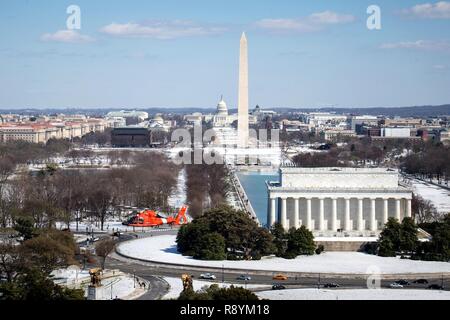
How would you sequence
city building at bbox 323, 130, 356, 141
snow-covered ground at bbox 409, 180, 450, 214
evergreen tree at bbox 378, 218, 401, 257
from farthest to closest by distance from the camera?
city building at bbox 323, 130, 356, 141
snow-covered ground at bbox 409, 180, 450, 214
evergreen tree at bbox 378, 218, 401, 257

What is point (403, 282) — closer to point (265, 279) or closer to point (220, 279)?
point (265, 279)

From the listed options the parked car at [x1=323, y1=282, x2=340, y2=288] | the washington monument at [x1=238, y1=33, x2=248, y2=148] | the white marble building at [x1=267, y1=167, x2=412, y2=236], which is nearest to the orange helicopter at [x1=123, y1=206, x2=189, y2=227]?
the white marble building at [x1=267, y1=167, x2=412, y2=236]

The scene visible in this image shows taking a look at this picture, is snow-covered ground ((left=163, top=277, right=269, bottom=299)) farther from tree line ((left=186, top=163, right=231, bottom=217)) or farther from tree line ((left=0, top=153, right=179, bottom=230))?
tree line ((left=186, top=163, right=231, bottom=217))

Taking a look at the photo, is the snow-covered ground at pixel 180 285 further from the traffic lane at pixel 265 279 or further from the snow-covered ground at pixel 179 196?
the snow-covered ground at pixel 179 196

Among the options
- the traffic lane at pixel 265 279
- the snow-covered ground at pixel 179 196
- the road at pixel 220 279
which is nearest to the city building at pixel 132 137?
the snow-covered ground at pixel 179 196

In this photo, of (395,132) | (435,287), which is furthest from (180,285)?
(395,132)

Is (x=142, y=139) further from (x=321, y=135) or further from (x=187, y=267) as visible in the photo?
(x=187, y=267)
